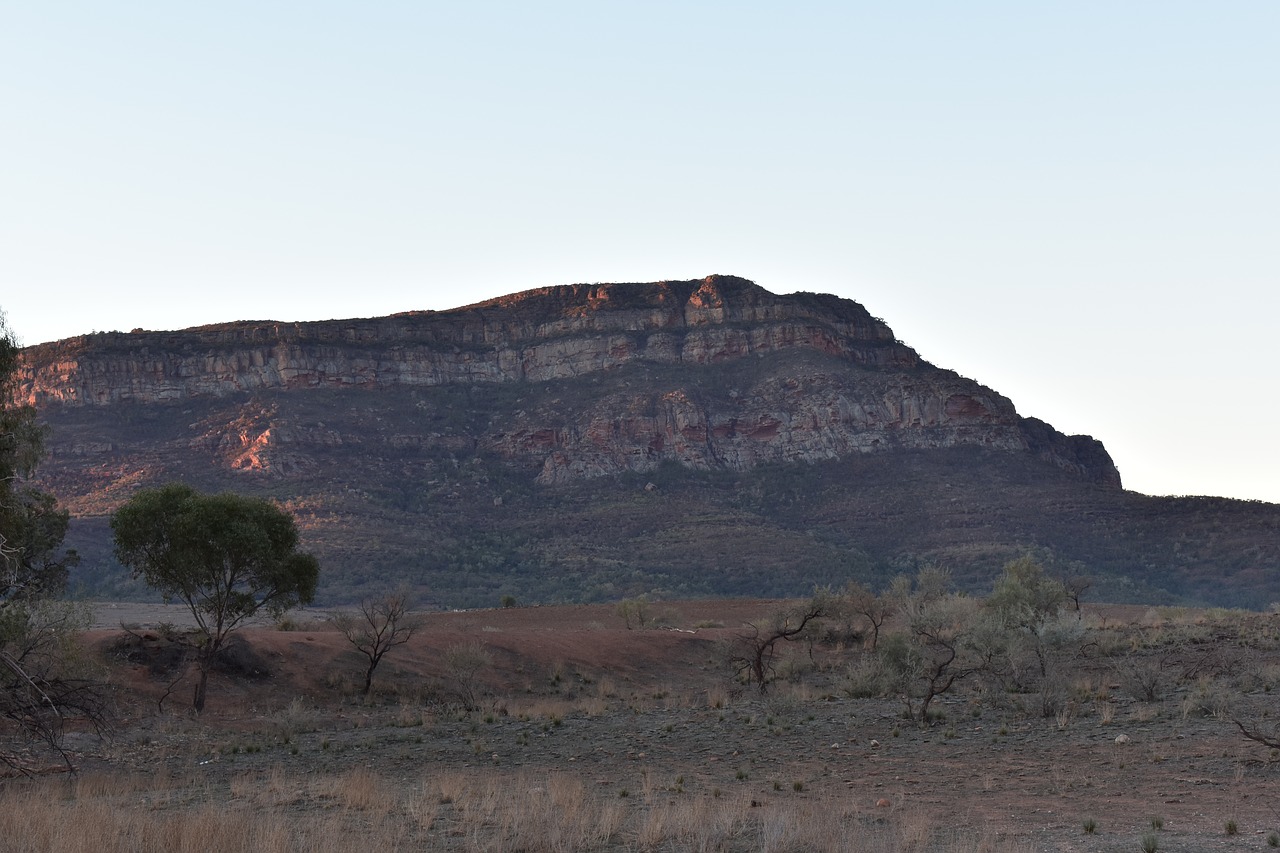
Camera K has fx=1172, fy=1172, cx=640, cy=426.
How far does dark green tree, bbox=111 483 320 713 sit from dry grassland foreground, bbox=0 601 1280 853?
2114 mm

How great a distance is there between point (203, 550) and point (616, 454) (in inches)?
3018

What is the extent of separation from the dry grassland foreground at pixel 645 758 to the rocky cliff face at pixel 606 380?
216 ft

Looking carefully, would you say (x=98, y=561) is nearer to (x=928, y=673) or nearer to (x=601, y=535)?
(x=601, y=535)

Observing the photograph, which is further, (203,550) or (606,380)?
(606,380)

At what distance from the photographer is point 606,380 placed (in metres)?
120

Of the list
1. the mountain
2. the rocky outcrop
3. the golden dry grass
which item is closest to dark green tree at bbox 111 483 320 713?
the golden dry grass

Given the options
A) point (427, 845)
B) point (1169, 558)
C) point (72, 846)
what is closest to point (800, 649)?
point (427, 845)

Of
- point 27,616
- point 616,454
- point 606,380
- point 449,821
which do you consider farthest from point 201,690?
point 606,380

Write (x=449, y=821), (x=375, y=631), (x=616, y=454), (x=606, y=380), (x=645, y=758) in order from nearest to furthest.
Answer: (x=449, y=821) < (x=645, y=758) < (x=375, y=631) < (x=616, y=454) < (x=606, y=380)

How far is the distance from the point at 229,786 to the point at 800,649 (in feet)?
97.4

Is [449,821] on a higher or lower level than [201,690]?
higher

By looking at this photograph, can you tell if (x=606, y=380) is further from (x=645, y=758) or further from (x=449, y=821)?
(x=449, y=821)

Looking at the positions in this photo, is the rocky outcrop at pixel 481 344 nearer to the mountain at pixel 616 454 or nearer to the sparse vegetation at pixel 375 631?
the mountain at pixel 616 454

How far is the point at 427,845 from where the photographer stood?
12523 mm
